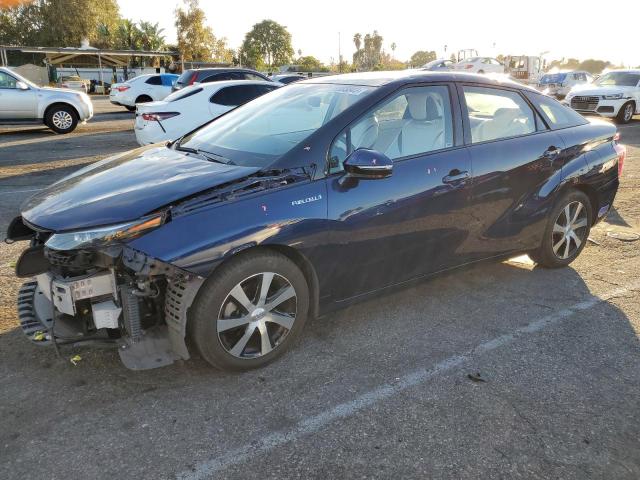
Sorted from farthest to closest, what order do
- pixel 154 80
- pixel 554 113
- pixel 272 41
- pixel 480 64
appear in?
pixel 272 41
pixel 480 64
pixel 154 80
pixel 554 113

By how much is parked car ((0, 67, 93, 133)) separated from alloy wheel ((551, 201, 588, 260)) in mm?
13338

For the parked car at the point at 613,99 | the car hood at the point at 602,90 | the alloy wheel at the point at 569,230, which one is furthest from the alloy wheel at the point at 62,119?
the car hood at the point at 602,90

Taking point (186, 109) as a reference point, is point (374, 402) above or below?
below

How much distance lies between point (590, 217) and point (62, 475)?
459 cm

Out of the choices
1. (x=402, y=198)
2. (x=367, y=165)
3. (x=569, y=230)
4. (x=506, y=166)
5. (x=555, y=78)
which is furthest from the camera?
(x=555, y=78)

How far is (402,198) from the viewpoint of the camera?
347 centimetres

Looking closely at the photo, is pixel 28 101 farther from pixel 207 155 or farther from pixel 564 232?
pixel 564 232

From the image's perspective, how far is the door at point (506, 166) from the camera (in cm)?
395

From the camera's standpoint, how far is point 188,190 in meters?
2.93

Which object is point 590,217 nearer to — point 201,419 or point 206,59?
point 201,419

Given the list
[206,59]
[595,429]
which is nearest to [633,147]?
[595,429]

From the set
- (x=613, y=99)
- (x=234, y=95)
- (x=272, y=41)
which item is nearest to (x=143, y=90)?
(x=234, y=95)

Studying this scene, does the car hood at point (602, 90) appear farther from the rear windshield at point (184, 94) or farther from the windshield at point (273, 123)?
the windshield at point (273, 123)

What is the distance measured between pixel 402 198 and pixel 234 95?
26.0ft
